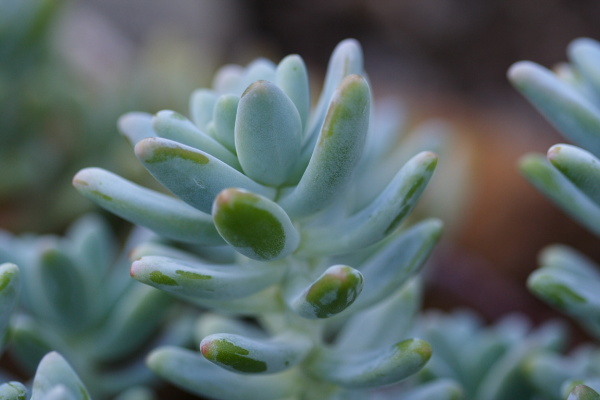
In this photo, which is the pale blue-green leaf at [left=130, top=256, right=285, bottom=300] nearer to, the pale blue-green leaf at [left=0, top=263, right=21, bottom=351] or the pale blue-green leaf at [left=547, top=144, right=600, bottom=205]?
the pale blue-green leaf at [left=0, top=263, right=21, bottom=351]

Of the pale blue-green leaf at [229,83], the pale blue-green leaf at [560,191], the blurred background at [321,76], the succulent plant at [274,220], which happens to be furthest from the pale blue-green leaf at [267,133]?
the blurred background at [321,76]

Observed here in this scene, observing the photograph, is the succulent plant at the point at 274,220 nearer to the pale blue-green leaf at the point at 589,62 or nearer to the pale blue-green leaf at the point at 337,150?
the pale blue-green leaf at the point at 337,150

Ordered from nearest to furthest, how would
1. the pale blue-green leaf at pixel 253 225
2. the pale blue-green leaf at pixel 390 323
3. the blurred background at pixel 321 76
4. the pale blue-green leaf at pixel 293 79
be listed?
the pale blue-green leaf at pixel 253 225 → the pale blue-green leaf at pixel 293 79 → the pale blue-green leaf at pixel 390 323 → the blurred background at pixel 321 76

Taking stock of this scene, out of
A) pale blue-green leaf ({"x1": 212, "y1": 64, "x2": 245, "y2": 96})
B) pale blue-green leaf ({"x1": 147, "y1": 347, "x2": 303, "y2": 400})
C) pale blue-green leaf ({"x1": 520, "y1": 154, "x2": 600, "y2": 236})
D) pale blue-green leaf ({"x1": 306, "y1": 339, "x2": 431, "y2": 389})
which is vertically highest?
pale blue-green leaf ({"x1": 520, "y1": 154, "x2": 600, "y2": 236})

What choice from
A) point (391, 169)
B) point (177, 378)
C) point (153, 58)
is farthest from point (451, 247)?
point (177, 378)

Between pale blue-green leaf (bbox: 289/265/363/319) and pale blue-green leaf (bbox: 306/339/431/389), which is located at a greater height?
pale blue-green leaf (bbox: 289/265/363/319)

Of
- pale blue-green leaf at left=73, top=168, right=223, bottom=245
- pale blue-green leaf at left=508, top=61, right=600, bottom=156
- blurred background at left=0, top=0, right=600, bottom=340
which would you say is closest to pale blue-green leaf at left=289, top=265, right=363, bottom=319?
pale blue-green leaf at left=73, top=168, right=223, bottom=245

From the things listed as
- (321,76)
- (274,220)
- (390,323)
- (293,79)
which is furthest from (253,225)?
(321,76)
